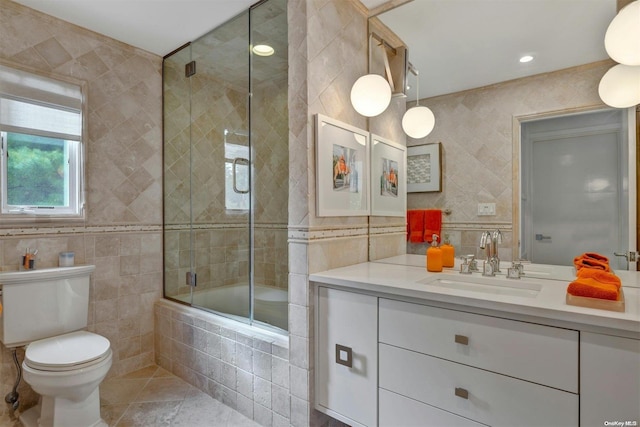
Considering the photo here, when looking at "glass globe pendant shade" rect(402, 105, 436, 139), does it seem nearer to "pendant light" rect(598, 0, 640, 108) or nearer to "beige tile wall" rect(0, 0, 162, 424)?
"pendant light" rect(598, 0, 640, 108)

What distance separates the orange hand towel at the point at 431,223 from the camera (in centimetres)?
175

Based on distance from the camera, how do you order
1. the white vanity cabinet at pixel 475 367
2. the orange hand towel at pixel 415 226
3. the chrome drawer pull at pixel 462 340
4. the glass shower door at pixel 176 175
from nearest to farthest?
the white vanity cabinet at pixel 475 367 < the chrome drawer pull at pixel 462 340 < the orange hand towel at pixel 415 226 < the glass shower door at pixel 176 175

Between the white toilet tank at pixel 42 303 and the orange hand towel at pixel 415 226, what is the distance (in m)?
2.04

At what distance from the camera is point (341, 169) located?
1793 millimetres

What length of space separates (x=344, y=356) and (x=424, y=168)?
106 centimetres

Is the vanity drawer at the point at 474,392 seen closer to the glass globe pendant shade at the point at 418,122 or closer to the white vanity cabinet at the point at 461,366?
the white vanity cabinet at the point at 461,366

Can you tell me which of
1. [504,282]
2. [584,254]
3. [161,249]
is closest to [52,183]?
[161,249]

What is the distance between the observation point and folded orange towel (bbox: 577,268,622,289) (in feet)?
3.57

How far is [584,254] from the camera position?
1.33 meters

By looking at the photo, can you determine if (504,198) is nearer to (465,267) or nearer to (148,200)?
(465,267)

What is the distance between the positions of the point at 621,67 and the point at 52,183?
303cm

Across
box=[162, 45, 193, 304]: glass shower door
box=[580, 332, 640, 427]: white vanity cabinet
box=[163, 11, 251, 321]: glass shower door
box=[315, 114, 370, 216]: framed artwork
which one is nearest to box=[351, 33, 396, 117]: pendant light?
box=[315, 114, 370, 216]: framed artwork

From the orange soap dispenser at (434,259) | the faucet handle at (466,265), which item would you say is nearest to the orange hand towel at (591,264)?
the faucet handle at (466,265)

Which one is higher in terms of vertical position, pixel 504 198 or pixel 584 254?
pixel 504 198
